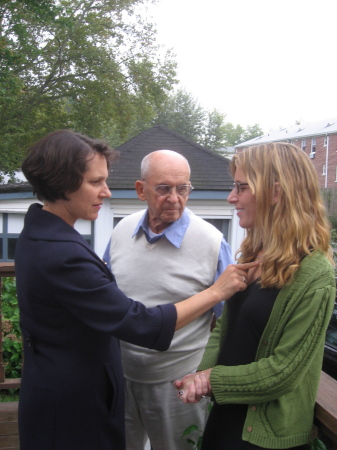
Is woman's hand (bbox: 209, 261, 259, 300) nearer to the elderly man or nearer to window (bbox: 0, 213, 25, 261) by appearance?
the elderly man

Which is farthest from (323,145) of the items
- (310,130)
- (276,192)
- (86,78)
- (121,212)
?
(276,192)

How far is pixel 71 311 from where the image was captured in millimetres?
1498

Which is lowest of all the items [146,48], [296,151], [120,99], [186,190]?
[186,190]

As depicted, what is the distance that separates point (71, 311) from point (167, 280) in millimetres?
775

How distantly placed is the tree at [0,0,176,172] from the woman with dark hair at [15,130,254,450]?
17.8 metres

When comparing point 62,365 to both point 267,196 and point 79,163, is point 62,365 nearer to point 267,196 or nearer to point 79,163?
point 79,163

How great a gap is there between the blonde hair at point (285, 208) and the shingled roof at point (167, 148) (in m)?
8.58

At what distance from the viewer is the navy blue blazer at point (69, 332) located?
1.49 metres

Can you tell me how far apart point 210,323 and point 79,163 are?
119cm

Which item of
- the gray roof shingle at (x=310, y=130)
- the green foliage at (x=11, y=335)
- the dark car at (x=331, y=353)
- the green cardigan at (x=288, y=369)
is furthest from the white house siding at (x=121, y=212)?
the gray roof shingle at (x=310, y=130)

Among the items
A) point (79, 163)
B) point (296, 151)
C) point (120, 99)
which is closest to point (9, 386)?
point (79, 163)

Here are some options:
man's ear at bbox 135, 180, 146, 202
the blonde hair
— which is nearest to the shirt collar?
man's ear at bbox 135, 180, 146, 202

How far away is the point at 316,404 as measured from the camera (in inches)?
60.4

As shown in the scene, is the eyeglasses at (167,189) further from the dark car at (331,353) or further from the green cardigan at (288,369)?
the dark car at (331,353)
